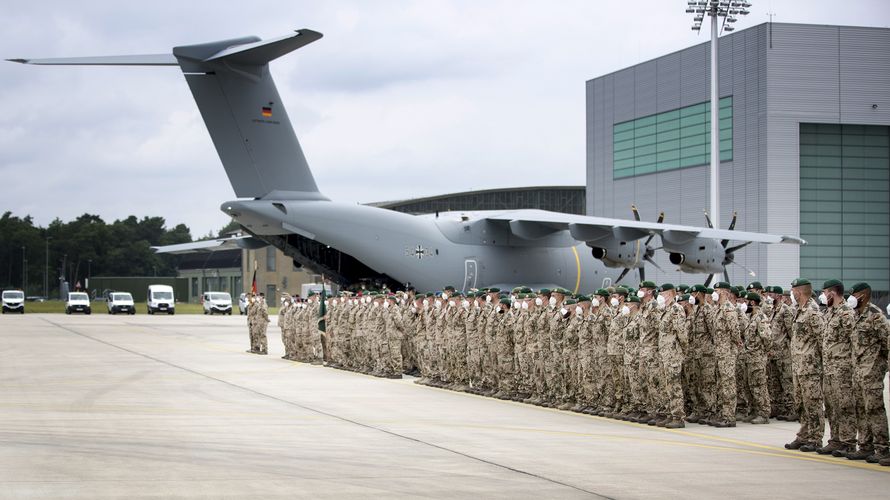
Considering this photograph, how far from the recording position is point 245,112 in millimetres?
23422

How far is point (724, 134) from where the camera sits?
4625 centimetres

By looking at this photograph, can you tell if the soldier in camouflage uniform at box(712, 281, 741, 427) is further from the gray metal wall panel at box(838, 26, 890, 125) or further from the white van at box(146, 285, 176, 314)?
the white van at box(146, 285, 176, 314)

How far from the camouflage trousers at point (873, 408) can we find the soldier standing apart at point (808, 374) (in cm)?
59

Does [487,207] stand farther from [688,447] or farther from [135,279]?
[688,447]

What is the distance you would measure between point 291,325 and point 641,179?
31745mm

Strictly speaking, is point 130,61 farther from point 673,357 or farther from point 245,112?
point 673,357

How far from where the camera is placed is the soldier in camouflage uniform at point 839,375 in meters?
9.63

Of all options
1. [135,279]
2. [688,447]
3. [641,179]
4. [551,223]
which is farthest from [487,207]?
[688,447]

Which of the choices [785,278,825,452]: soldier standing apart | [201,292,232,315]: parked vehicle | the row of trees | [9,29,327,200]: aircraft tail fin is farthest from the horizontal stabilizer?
the row of trees

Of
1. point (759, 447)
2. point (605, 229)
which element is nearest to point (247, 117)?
point (605, 229)

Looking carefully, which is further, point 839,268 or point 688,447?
point 839,268

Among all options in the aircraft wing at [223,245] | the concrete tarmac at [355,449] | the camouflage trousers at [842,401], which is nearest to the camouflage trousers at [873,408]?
the camouflage trousers at [842,401]

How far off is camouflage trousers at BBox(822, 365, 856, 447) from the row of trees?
10665 centimetres

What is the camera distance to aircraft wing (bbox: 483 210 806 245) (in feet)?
78.1
